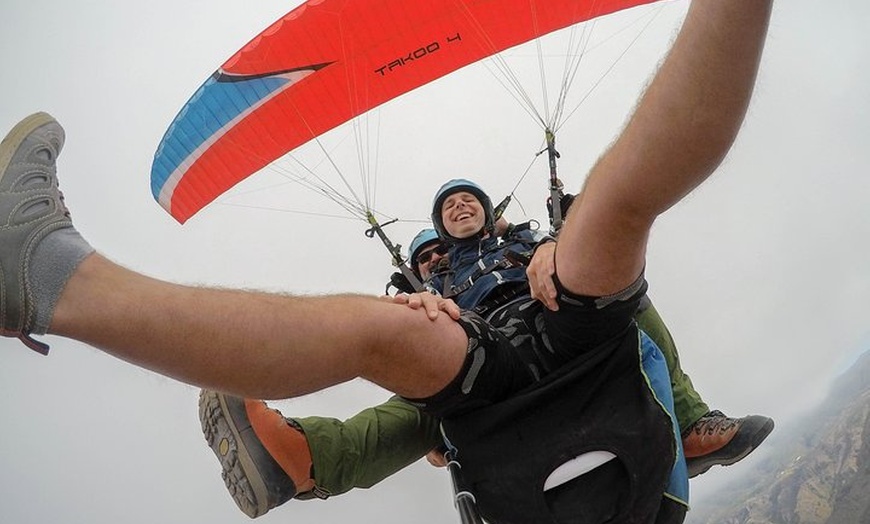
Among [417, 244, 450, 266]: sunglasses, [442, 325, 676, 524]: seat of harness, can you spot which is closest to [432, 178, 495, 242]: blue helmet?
[417, 244, 450, 266]: sunglasses

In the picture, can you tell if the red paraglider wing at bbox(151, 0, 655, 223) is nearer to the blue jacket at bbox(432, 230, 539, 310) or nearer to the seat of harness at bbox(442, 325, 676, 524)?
the blue jacket at bbox(432, 230, 539, 310)

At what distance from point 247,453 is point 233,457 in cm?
6

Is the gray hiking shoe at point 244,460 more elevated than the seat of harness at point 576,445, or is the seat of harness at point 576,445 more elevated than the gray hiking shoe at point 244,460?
the gray hiking shoe at point 244,460

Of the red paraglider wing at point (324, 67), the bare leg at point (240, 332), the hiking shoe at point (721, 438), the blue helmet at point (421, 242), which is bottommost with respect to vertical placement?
the hiking shoe at point (721, 438)

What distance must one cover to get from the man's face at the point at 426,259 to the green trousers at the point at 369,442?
87 cm

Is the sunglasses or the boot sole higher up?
the sunglasses

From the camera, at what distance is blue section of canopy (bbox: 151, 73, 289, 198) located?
14.2 ft

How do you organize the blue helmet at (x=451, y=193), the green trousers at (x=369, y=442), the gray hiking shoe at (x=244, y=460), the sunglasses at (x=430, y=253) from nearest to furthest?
the gray hiking shoe at (x=244, y=460), the green trousers at (x=369, y=442), the blue helmet at (x=451, y=193), the sunglasses at (x=430, y=253)

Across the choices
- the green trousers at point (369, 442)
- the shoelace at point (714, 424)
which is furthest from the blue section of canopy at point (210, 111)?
the shoelace at point (714, 424)

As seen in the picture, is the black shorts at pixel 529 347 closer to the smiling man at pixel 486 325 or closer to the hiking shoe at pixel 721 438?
the smiling man at pixel 486 325

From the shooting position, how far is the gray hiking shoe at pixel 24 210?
1036 millimetres

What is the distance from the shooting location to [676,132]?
42.5 inches

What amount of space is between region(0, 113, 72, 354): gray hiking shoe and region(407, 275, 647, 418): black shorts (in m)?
0.93

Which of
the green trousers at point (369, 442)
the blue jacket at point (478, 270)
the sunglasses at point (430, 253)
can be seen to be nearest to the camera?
the green trousers at point (369, 442)
